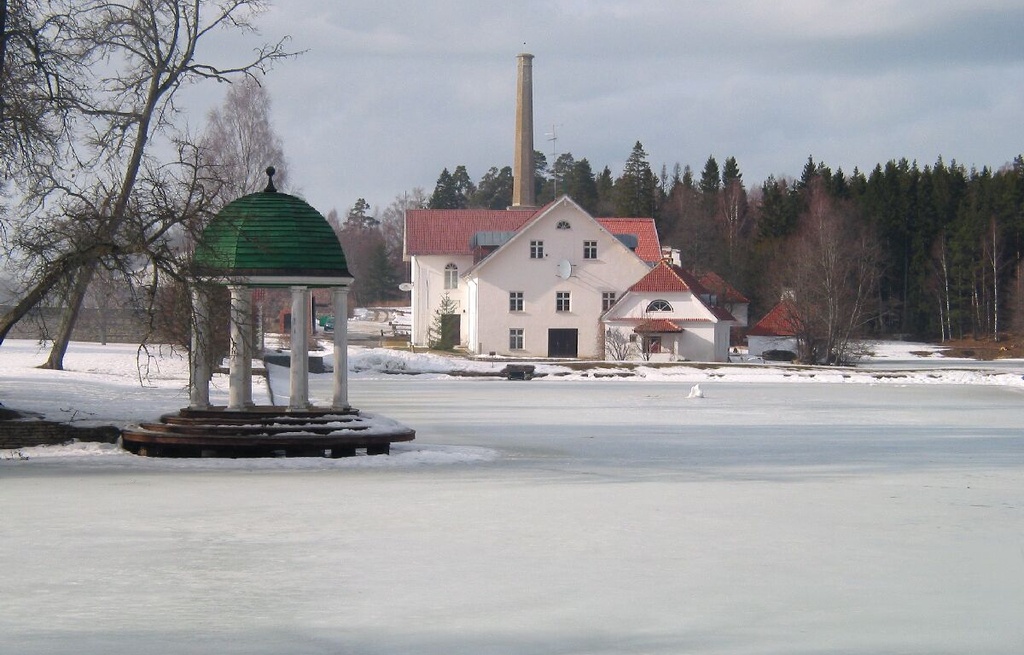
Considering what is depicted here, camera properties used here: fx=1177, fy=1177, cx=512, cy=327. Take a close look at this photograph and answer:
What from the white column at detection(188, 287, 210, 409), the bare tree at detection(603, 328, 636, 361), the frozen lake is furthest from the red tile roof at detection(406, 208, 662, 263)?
the white column at detection(188, 287, 210, 409)

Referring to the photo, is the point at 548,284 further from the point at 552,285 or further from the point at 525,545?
the point at 525,545

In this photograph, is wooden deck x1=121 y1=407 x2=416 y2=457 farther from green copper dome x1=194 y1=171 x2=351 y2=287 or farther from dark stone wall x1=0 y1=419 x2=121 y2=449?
green copper dome x1=194 y1=171 x2=351 y2=287

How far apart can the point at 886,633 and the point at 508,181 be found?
13709cm

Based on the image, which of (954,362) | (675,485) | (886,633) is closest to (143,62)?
(675,485)

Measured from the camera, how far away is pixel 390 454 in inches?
780

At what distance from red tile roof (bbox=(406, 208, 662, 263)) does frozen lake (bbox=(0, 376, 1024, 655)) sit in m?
50.7

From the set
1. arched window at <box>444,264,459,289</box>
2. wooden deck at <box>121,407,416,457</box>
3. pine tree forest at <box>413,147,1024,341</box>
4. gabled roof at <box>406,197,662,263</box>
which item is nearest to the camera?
wooden deck at <box>121,407,416,457</box>

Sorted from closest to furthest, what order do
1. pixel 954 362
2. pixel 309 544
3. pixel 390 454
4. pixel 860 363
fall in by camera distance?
pixel 309 544 → pixel 390 454 → pixel 860 363 → pixel 954 362

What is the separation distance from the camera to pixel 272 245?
794 inches

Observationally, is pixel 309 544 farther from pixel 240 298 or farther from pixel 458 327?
pixel 458 327

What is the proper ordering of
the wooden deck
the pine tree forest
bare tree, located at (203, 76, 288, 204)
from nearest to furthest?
the wooden deck < bare tree, located at (203, 76, 288, 204) < the pine tree forest

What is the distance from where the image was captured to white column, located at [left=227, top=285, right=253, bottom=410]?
20.0 meters

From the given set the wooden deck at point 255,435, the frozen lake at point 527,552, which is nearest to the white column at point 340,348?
the wooden deck at point 255,435

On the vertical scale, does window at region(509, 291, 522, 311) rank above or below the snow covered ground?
above
